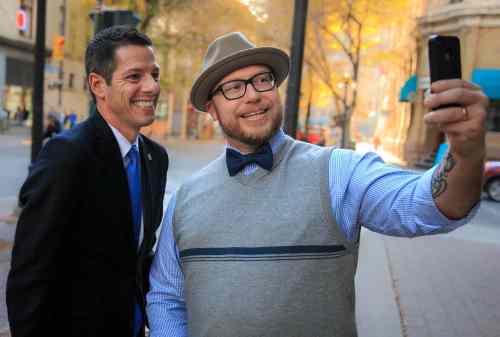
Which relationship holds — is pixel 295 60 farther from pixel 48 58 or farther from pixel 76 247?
pixel 48 58

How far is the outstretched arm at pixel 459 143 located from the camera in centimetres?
113

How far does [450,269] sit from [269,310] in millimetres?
5168

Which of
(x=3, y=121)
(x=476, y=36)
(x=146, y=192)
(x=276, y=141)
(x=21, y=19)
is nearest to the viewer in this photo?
(x=276, y=141)

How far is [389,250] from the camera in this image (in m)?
6.93

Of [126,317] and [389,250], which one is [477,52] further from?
[126,317]

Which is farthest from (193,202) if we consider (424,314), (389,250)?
(389,250)

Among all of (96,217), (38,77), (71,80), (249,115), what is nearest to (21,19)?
(71,80)

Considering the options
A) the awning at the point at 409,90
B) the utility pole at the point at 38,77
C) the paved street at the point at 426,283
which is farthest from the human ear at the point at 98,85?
the awning at the point at 409,90

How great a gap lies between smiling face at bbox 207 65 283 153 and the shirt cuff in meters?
0.66

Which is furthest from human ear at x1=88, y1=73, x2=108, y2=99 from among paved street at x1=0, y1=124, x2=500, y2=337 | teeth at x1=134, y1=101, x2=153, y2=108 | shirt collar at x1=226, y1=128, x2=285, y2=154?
paved street at x1=0, y1=124, x2=500, y2=337

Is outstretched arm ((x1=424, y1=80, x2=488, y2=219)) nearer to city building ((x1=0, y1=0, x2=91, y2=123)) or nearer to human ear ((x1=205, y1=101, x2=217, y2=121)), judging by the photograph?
human ear ((x1=205, y1=101, x2=217, y2=121))

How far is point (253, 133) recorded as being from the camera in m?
1.86

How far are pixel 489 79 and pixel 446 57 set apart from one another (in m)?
20.4

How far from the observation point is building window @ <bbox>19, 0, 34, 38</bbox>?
78.0ft
